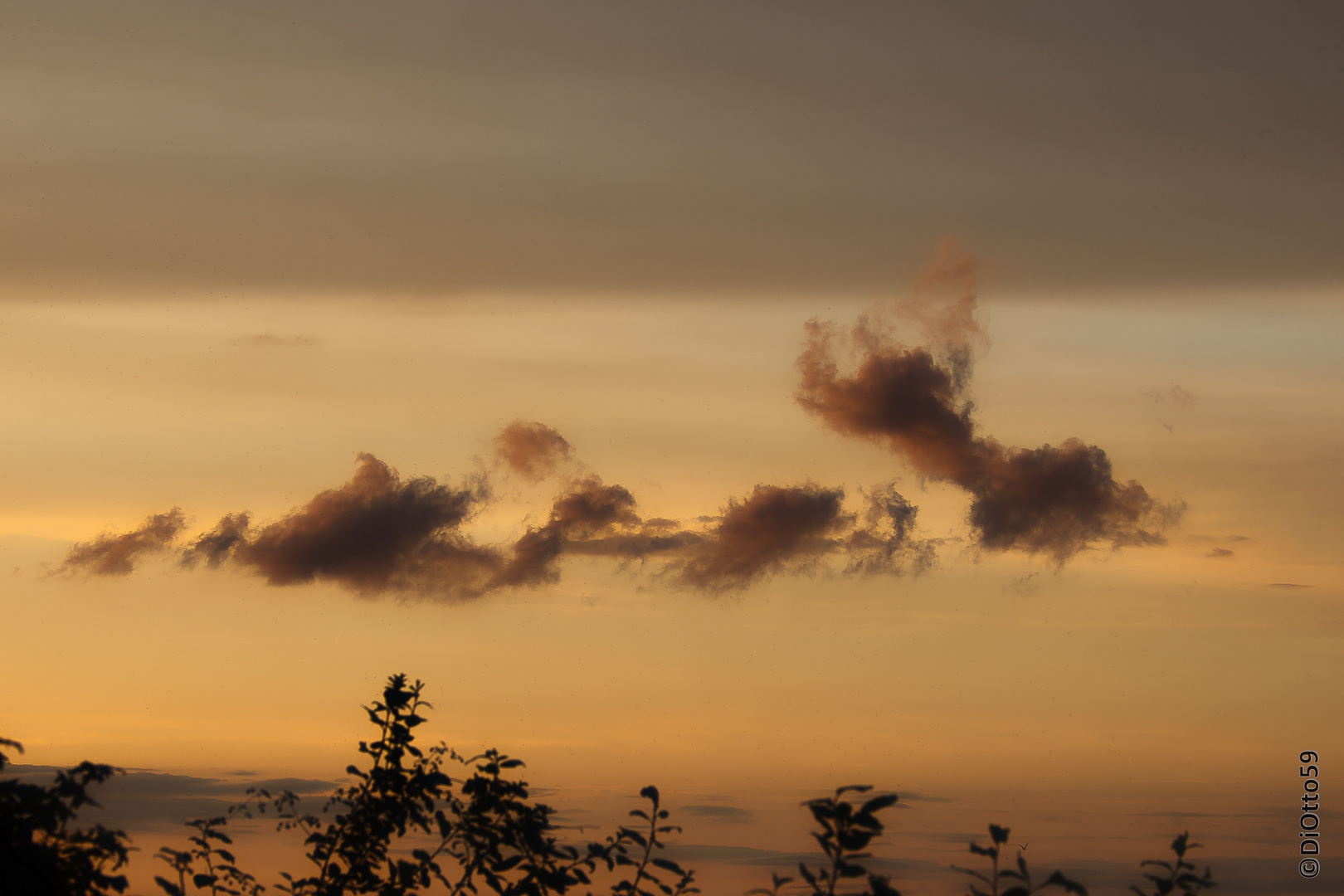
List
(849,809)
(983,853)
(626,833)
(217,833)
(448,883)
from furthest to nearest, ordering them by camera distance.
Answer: (217,833), (448,883), (626,833), (849,809), (983,853)

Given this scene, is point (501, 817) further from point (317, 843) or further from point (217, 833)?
point (217, 833)

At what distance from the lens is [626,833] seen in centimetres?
1764

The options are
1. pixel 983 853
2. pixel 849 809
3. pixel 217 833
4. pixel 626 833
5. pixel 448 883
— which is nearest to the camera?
pixel 983 853

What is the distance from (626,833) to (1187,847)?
23.9ft

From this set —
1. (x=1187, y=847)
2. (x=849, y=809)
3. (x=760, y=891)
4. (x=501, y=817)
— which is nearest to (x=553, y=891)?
(x=501, y=817)

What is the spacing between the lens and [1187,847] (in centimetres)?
1545

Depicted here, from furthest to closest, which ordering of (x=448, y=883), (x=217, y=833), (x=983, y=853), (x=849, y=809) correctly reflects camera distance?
(x=217, y=833) < (x=448, y=883) < (x=849, y=809) < (x=983, y=853)

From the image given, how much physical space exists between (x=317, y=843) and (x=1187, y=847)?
13014 millimetres

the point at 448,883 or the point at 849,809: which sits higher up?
the point at 849,809

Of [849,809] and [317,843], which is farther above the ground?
[849,809]

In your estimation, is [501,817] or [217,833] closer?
[501,817]

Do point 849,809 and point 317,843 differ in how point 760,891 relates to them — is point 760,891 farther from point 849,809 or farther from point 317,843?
point 317,843

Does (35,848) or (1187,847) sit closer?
(35,848)

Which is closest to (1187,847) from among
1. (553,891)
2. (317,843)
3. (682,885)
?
(682,885)
